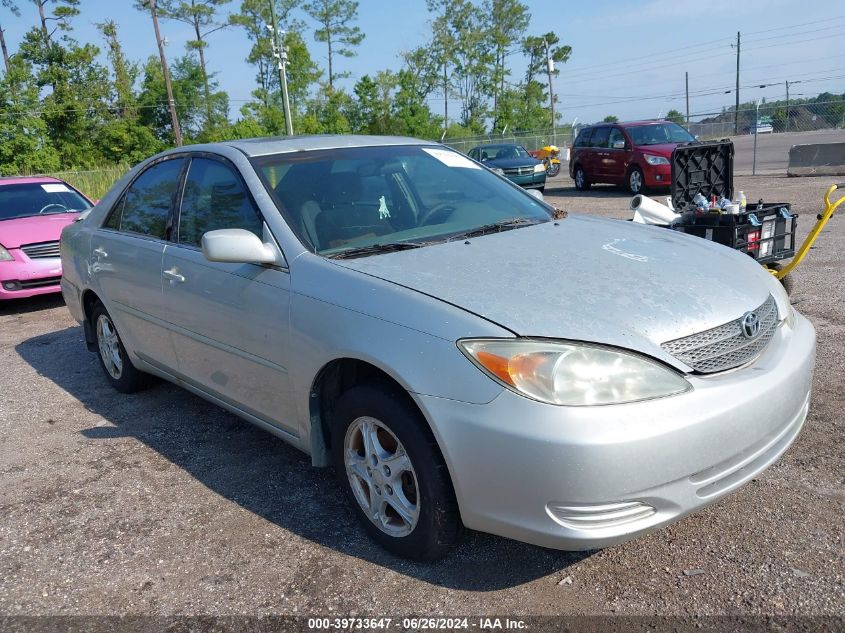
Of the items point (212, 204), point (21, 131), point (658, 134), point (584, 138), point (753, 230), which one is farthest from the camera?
point (21, 131)

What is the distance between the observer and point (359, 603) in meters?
2.60

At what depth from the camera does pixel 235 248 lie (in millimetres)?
3041

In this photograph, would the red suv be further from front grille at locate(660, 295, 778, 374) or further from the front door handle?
front grille at locate(660, 295, 778, 374)

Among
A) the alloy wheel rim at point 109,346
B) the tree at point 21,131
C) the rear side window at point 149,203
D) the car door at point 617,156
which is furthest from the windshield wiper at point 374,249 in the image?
the tree at point 21,131

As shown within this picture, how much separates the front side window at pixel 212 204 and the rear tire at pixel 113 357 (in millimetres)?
1335

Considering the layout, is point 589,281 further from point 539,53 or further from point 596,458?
point 539,53

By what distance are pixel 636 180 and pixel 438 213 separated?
13876 mm

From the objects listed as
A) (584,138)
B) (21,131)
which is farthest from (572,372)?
(21,131)

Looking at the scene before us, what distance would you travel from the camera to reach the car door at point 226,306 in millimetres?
3146

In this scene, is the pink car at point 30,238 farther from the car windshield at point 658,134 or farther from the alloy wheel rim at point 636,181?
the car windshield at point 658,134

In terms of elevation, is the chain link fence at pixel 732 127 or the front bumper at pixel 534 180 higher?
the chain link fence at pixel 732 127

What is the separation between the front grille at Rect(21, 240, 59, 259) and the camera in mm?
8141

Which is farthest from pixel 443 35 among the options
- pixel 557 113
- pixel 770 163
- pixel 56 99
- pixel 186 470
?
pixel 186 470

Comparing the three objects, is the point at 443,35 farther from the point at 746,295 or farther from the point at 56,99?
A: the point at 746,295
